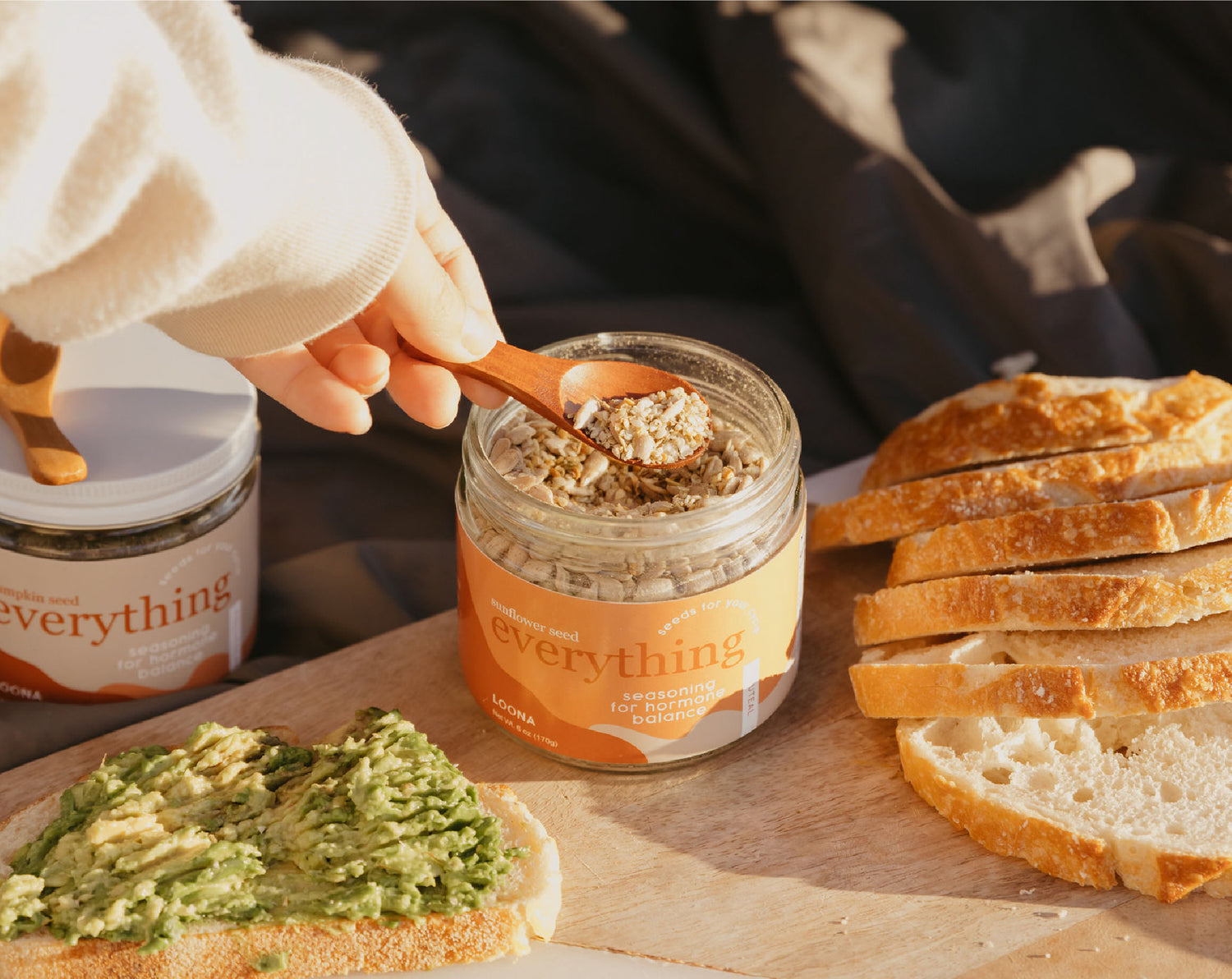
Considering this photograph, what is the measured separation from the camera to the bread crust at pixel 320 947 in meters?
1.91

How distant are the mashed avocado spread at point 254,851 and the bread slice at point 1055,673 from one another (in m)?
0.76

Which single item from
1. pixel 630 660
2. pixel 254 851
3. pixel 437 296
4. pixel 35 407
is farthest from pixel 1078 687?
pixel 35 407

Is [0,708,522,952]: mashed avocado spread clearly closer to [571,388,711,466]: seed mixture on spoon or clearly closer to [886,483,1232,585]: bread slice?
[571,388,711,466]: seed mixture on spoon

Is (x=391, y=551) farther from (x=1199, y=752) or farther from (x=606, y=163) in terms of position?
(x=1199, y=752)

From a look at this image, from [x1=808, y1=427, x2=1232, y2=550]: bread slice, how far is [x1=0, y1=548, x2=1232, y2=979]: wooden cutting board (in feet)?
1.21

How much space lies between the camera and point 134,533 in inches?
92.9

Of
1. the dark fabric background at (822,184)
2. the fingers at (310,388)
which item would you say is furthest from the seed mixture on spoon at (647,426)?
the dark fabric background at (822,184)

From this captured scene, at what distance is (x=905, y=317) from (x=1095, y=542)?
1177mm

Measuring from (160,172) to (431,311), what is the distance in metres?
0.56

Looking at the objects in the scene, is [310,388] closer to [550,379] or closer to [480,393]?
[480,393]

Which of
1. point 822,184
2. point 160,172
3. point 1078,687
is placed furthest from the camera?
point 822,184

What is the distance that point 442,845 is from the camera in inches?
76.3

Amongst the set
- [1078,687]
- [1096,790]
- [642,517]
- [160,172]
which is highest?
[160,172]

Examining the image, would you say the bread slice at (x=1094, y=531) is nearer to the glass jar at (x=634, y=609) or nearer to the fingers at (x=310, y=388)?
the glass jar at (x=634, y=609)
